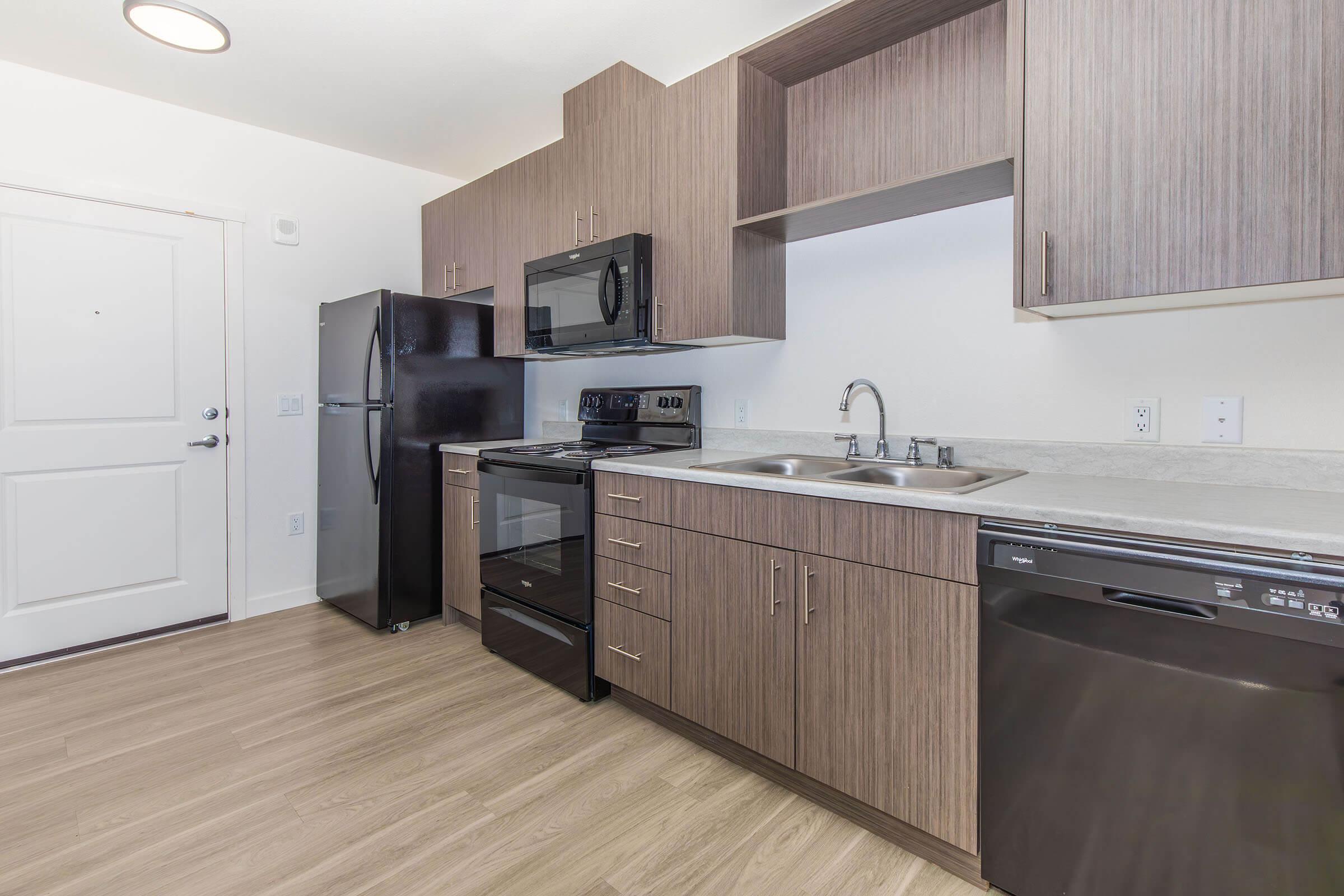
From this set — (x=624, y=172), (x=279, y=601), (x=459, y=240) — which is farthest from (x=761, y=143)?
(x=279, y=601)

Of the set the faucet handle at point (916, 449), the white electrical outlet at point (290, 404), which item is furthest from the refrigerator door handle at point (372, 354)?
the faucet handle at point (916, 449)

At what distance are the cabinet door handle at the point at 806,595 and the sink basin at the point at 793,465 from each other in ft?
1.73

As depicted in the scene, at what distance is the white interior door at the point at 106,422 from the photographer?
263 centimetres

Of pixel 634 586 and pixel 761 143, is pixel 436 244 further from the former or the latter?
pixel 634 586

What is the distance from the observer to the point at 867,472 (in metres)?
1.96

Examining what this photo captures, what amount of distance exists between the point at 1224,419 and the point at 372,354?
3116 mm

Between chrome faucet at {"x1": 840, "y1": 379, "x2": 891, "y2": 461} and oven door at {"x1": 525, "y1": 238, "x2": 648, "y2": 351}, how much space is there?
81 cm

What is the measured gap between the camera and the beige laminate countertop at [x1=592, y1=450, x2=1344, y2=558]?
1035 mm

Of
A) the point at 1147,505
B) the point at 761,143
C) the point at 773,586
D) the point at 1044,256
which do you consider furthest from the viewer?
the point at 761,143

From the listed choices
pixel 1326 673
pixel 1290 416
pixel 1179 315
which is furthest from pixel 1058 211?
pixel 1326 673

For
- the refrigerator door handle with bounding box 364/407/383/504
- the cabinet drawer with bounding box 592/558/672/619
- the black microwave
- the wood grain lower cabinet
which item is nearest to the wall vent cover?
the refrigerator door handle with bounding box 364/407/383/504

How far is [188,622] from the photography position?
3.07m

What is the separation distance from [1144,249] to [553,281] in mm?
2098

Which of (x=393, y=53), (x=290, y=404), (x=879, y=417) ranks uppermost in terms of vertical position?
(x=393, y=53)
